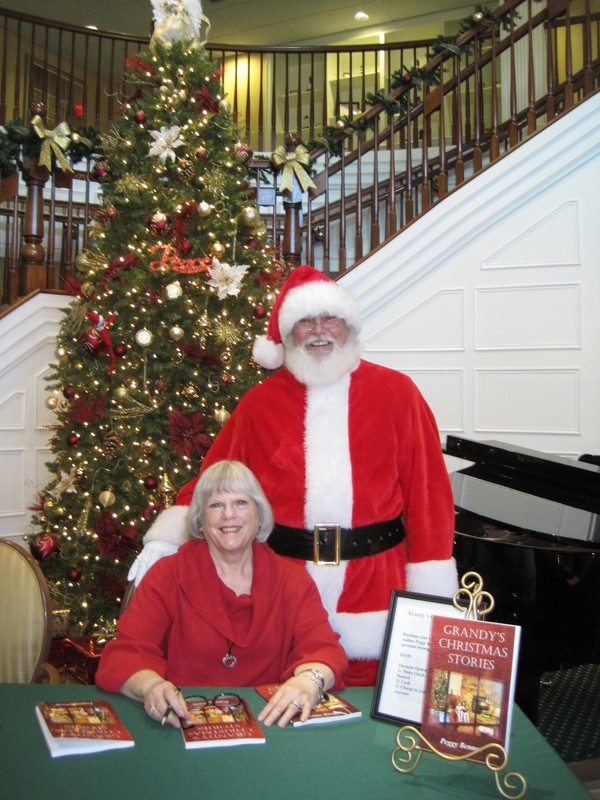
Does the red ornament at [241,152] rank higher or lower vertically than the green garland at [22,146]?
lower

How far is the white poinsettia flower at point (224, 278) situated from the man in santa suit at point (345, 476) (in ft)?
3.60

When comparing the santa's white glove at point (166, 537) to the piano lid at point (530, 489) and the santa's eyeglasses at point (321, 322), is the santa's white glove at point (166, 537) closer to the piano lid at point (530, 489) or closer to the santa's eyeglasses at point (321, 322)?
the santa's eyeglasses at point (321, 322)

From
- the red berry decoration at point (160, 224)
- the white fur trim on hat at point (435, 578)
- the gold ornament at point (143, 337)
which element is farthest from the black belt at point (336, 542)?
the red berry decoration at point (160, 224)

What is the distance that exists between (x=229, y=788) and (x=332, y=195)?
21.9ft

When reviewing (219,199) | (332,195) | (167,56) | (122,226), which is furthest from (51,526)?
(332,195)

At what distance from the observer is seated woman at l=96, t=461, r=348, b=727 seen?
1556mm

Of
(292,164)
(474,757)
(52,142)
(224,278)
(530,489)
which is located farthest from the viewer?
(292,164)

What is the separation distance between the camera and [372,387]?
2203mm

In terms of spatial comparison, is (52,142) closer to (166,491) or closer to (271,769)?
(166,491)

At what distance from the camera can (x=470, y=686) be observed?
1132 millimetres

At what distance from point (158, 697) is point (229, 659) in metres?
0.31

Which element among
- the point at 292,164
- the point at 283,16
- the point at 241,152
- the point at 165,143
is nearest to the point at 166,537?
the point at 165,143

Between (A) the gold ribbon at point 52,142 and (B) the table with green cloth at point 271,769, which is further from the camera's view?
(A) the gold ribbon at point 52,142

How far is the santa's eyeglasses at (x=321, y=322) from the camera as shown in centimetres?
228
